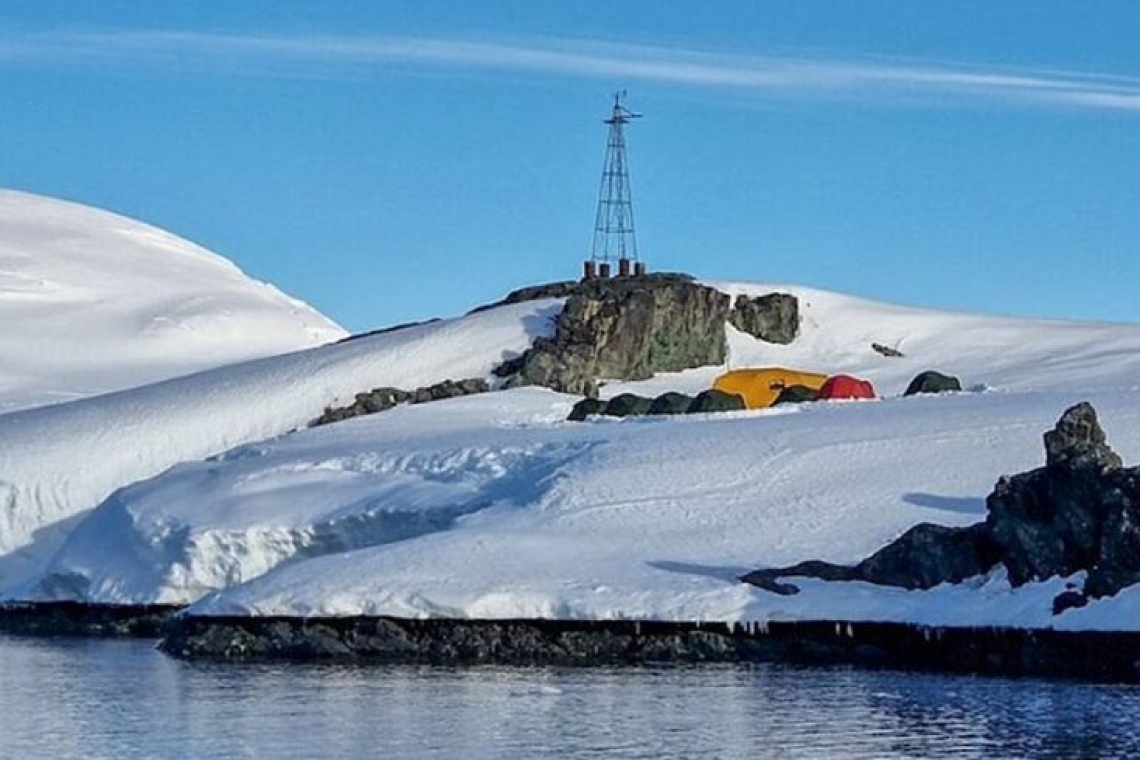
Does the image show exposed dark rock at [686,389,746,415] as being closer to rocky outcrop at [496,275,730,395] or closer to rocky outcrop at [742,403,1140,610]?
rocky outcrop at [496,275,730,395]

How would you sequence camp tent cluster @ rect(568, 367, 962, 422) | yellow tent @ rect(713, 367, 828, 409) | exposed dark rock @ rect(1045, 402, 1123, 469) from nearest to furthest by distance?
exposed dark rock @ rect(1045, 402, 1123, 469)
camp tent cluster @ rect(568, 367, 962, 422)
yellow tent @ rect(713, 367, 828, 409)

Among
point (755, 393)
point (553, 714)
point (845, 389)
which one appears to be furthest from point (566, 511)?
point (755, 393)

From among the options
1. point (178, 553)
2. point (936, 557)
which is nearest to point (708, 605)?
point (936, 557)

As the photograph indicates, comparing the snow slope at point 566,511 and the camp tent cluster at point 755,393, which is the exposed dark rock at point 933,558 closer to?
the snow slope at point 566,511

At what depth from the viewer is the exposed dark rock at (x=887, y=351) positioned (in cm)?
5588

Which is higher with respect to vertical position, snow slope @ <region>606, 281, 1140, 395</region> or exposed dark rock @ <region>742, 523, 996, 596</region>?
snow slope @ <region>606, 281, 1140, 395</region>

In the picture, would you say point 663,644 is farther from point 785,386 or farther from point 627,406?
point 785,386

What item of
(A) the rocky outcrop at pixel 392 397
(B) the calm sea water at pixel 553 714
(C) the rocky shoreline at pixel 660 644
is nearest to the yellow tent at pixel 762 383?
(A) the rocky outcrop at pixel 392 397

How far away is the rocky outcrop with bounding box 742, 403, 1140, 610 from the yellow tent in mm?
16853

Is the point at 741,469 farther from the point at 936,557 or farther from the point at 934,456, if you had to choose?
the point at 936,557

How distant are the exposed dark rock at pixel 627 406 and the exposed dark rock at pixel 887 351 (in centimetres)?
1010

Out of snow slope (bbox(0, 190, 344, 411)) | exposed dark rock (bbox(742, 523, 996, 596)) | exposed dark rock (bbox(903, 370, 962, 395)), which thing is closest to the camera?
exposed dark rock (bbox(742, 523, 996, 596))

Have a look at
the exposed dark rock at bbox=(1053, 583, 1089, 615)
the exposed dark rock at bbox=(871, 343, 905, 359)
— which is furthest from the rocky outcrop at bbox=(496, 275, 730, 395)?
the exposed dark rock at bbox=(1053, 583, 1089, 615)

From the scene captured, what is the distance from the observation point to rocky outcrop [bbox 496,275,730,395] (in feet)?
169
